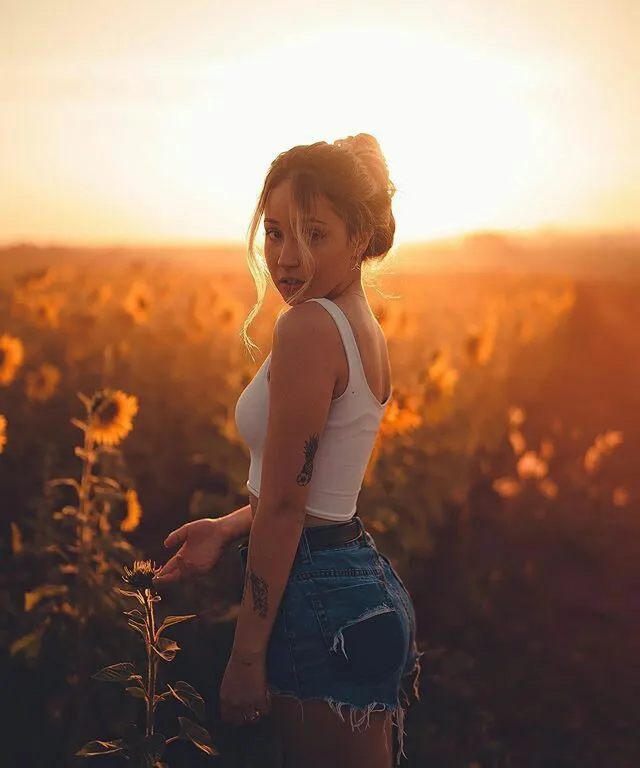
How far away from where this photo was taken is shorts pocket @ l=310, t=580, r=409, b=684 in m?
→ 1.59

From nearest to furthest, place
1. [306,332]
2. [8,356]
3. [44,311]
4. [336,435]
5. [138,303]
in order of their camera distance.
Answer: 1. [306,332]
2. [336,435]
3. [8,356]
4. [44,311]
5. [138,303]

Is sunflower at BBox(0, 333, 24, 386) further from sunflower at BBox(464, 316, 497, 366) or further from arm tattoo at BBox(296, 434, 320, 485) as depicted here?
arm tattoo at BBox(296, 434, 320, 485)

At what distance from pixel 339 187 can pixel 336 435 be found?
Answer: 1.49ft

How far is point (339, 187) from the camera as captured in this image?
1.67 metres

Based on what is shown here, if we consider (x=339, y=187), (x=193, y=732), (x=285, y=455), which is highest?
(x=339, y=187)

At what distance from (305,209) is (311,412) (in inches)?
15.1

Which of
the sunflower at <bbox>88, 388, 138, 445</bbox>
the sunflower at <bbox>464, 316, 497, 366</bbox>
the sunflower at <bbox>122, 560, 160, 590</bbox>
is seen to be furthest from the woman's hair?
the sunflower at <bbox>464, 316, 497, 366</bbox>

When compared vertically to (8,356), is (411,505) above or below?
below

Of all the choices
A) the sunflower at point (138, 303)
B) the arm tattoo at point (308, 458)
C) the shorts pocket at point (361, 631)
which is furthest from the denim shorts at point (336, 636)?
the sunflower at point (138, 303)

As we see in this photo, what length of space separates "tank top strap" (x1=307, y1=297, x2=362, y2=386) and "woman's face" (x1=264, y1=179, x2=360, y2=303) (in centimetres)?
8

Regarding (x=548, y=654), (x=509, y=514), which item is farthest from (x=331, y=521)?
(x=509, y=514)

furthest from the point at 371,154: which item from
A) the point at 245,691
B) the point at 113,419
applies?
the point at 113,419

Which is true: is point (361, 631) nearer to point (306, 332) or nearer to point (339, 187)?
point (306, 332)

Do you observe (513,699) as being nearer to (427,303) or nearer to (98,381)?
(98,381)
